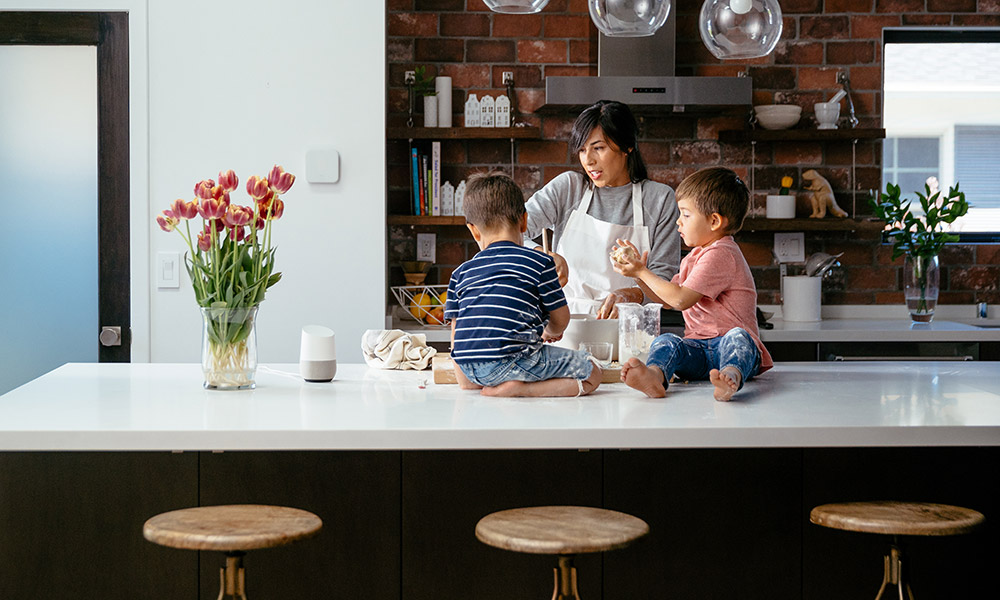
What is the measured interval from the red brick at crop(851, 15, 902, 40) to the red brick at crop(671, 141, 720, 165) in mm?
777

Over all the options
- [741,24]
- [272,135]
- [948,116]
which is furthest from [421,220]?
[948,116]

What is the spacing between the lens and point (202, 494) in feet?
6.16

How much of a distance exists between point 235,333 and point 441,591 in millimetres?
730

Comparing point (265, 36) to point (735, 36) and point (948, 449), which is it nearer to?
point (735, 36)

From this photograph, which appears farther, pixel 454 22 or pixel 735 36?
pixel 454 22

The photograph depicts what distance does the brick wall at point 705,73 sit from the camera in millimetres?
4156

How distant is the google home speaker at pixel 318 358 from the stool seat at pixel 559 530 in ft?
2.46

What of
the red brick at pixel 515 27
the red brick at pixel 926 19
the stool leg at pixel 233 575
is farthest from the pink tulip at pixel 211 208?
the red brick at pixel 926 19

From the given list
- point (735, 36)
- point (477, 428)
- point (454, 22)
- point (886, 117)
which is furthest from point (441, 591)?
point (886, 117)

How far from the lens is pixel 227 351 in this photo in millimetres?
2154

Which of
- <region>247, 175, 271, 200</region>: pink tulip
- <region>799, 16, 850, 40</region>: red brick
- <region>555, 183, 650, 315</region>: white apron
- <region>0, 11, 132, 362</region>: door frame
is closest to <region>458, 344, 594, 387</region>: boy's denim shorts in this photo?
<region>247, 175, 271, 200</region>: pink tulip

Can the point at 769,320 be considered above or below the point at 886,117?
below

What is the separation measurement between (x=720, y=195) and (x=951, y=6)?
2629 mm

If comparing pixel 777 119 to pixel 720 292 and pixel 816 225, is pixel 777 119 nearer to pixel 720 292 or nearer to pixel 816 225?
pixel 816 225
